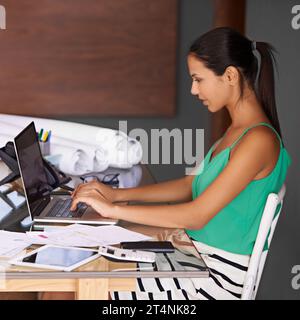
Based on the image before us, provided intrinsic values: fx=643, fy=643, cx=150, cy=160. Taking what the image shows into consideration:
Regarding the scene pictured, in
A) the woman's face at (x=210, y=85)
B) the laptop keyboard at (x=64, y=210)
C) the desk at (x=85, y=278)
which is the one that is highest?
the woman's face at (x=210, y=85)

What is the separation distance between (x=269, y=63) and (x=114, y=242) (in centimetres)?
69

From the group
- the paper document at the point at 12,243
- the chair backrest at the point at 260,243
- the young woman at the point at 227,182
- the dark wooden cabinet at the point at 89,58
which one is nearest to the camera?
the paper document at the point at 12,243

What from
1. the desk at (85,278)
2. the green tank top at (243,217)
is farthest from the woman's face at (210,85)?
the desk at (85,278)

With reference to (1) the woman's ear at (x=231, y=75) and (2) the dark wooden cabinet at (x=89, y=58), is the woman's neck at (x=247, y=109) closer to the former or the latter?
(1) the woman's ear at (x=231, y=75)

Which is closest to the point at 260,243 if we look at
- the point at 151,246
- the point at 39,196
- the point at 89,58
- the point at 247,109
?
the point at 151,246

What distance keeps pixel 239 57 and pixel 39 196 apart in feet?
2.37

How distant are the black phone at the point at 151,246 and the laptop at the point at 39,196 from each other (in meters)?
0.20

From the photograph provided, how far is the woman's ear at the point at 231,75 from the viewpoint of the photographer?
71.9 inches

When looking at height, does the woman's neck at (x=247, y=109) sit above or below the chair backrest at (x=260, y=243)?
above

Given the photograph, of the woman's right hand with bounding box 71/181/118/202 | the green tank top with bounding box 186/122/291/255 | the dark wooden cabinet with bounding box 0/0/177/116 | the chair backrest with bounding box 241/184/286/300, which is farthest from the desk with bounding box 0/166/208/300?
the dark wooden cabinet with bounding box 0/0/177/116

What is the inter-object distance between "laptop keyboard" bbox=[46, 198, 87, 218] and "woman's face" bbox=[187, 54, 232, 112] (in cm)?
49

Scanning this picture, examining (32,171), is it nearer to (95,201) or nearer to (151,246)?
(95,201)

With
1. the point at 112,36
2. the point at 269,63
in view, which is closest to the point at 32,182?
the point at 269,63

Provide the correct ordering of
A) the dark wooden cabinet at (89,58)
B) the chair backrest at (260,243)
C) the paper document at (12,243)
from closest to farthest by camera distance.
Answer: the paper document at (12,243) → the chair backrest at (260,243) → the dark wooden cabinet at (89,58)
